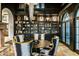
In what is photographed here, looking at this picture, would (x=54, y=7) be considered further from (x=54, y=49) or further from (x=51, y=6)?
(x=54, y=49)

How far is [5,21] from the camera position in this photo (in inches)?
115

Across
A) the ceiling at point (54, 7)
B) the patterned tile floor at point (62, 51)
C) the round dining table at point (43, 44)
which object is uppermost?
the ceiling at point (54, 7)

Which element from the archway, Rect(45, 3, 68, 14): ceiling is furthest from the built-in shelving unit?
Rect(45, 3, 68, 14): ceiling

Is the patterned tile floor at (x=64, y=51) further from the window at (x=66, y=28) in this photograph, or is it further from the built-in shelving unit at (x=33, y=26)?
the built-in shelving unit at (x=33, y=26)

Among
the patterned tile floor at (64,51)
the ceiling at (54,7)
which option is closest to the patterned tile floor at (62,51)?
the patterned tile floor at (64,51)

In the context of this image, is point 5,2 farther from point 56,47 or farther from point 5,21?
point 56,47

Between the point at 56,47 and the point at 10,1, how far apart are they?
4.47 ft

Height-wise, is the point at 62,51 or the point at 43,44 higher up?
the point at 43,44

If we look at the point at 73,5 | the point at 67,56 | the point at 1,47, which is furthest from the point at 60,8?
the point at 1,47

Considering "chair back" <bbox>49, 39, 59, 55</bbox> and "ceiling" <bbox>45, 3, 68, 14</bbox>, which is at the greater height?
"ceiling" <bbox>45, 3, 68, 14</bbox>

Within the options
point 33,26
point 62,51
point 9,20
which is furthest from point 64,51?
Result: point 9,20

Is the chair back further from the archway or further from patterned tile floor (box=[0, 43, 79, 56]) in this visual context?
the archway

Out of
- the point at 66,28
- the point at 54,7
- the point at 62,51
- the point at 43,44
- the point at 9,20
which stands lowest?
the point at 62,51

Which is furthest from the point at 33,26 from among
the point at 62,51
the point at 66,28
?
the point at 62,51
